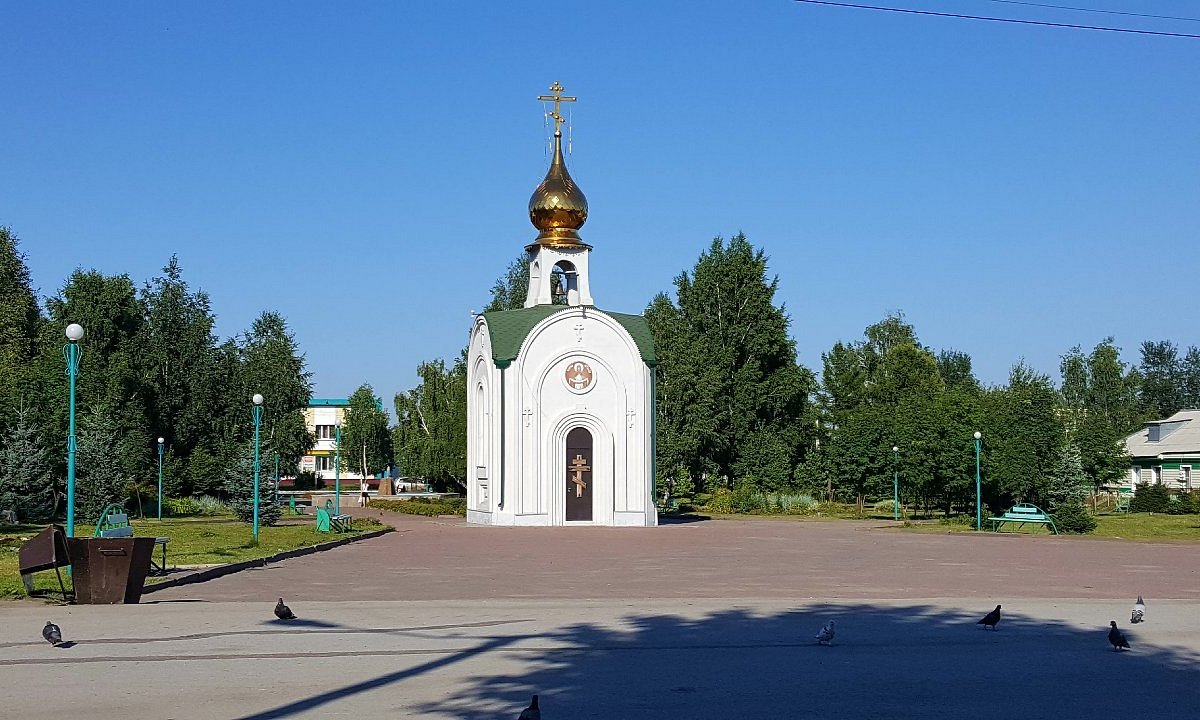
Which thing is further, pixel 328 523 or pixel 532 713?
pixel 328 523

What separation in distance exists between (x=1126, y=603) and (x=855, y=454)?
36.0 meters

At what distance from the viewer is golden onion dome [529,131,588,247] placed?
4359 centimetres

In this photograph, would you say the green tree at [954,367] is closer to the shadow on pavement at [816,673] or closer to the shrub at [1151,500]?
the shrub at [1151,500]

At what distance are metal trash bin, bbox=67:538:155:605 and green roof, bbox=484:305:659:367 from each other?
26205mm

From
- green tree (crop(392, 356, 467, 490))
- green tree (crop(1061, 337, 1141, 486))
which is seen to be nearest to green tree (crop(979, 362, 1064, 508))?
green tree (crop(392, 356, 467, 490))

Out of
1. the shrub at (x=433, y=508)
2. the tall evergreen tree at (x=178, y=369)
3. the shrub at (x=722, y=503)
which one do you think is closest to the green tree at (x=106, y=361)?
the tall evergreen tree at (x=178, y=369)

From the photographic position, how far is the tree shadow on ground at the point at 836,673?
790cm

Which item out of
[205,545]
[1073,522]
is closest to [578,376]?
[1073,522]

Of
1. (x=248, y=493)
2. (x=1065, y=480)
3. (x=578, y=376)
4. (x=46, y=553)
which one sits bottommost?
(x=46, y=553)

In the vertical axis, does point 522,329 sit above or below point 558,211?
below

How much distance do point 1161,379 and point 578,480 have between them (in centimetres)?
8664

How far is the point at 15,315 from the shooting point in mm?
59625

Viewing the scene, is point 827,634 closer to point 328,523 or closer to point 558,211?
point 328,523

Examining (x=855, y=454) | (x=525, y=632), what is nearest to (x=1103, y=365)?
(x=855, y=454)
